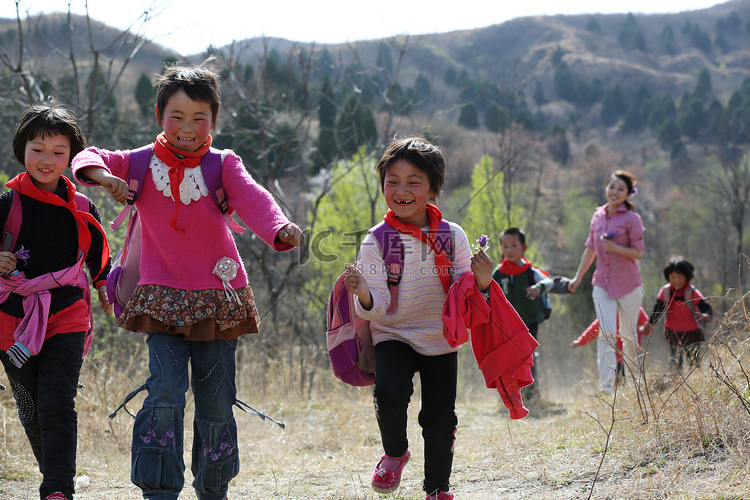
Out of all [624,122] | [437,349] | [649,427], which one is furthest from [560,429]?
[624,122]

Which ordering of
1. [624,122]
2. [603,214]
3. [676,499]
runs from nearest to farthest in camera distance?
[676,499], [603,214], [624,122]

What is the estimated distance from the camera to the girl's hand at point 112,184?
249 cm

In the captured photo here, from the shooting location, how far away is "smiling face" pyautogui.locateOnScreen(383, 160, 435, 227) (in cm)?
312

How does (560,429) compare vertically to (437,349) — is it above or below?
below

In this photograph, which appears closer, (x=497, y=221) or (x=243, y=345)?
(x=243, y=345)

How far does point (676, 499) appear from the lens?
2.61m

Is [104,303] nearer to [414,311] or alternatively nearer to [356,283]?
A: [356,283]

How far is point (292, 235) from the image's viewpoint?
2484 millimetres

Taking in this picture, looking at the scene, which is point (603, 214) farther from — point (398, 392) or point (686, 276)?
point (398, 392)

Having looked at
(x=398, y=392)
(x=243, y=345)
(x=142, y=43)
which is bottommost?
(x=243, y=345)

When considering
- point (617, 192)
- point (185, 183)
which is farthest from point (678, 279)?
point (185, 183)

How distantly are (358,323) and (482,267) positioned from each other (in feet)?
2.03

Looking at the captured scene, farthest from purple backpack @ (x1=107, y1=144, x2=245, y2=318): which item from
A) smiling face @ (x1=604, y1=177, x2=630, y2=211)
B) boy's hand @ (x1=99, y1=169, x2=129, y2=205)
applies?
smiling face @ (x1=604, y1=177, x2=630, y2=211)

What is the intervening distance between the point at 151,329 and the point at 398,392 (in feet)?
3.27
